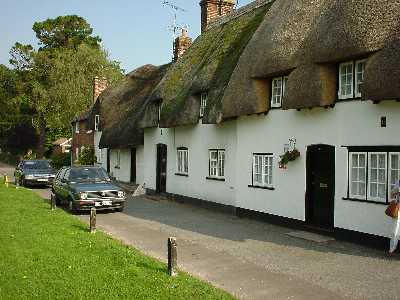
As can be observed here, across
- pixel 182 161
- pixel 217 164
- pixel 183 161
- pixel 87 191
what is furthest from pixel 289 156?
pixel 182 161

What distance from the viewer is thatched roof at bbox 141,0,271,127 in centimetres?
1866

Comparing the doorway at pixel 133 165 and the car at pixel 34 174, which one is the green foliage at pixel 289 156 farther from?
the car at pixel 34 174

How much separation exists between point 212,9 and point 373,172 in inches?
672

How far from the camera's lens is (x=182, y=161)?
22953mm

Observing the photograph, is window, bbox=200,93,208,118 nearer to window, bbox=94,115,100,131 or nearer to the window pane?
the window pane

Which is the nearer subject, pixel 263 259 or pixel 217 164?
pixel 263 259

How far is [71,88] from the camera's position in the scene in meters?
55.9

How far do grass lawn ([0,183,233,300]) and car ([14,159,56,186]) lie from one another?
53.8 feet

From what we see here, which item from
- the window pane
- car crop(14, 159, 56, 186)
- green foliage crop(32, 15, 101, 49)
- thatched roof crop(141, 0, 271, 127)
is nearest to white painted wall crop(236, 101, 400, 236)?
the window pane

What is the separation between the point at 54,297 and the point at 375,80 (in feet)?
27.7

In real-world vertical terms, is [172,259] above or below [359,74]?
below

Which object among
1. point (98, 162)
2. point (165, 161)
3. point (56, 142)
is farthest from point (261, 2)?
point (56, 142)

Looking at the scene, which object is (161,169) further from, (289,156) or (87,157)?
(87,157)

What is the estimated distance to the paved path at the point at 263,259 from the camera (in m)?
8.42
